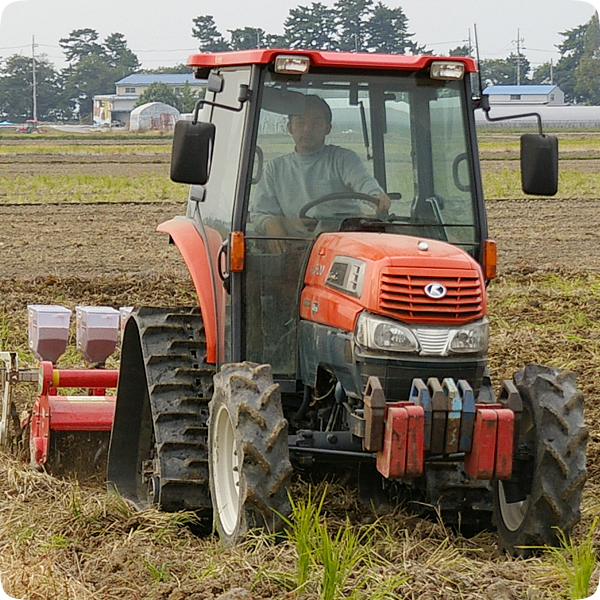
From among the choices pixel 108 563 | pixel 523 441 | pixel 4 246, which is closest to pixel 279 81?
pixel 523 441

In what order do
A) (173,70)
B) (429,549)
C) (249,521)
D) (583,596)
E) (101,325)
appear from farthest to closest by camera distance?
(173,70)
(101,325)
(429,549)
(249,521)
(583,596)

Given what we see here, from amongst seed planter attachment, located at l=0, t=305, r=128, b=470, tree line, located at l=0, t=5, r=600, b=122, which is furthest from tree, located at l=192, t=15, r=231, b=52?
seed planter attachment, located at l=0, t=305, r=128, b=470

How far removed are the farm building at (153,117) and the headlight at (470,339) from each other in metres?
73.6

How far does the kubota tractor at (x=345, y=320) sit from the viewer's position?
173 inches

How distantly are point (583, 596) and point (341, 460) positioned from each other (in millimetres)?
1176

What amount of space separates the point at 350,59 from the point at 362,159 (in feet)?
1.65

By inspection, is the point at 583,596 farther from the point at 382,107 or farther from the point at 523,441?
the point at 382,107

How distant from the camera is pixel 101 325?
6.86 meters

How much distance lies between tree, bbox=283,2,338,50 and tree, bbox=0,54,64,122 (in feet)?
132

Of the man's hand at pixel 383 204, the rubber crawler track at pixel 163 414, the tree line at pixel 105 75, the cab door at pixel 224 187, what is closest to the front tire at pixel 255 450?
the rubber crawler track at pixel 163 414

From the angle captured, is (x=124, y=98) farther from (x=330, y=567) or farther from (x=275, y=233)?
(x=330, y=567)

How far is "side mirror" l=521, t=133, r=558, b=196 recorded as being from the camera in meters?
5.09

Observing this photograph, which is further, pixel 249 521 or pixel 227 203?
pixel 227 203

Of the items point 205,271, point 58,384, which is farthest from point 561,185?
point 205,271
